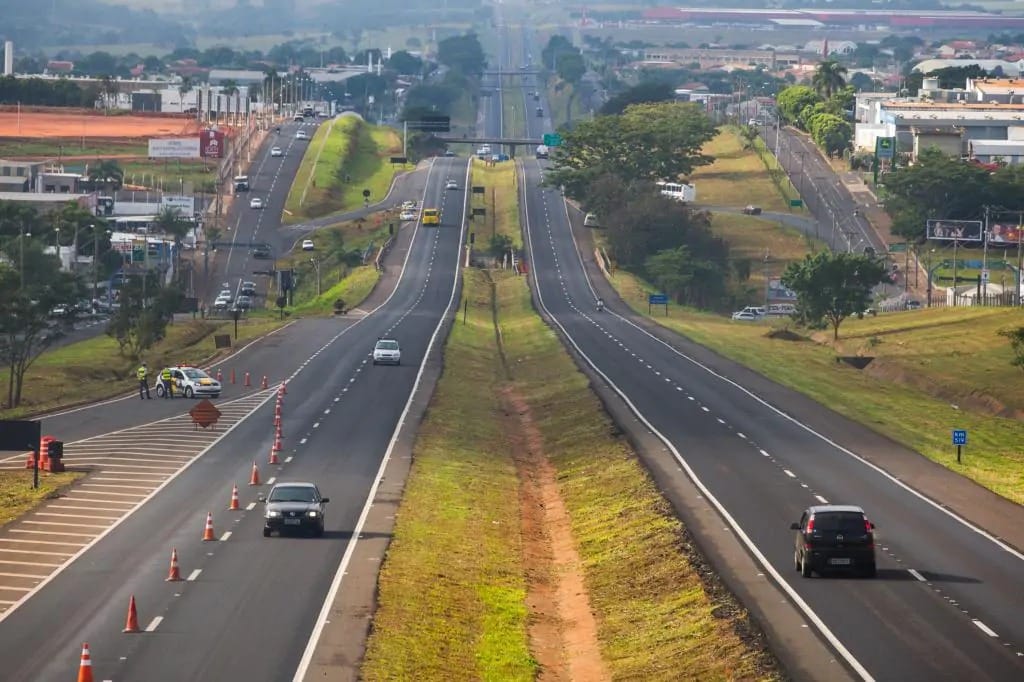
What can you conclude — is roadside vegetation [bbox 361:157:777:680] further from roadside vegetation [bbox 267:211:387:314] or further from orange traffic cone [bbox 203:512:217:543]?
roadside vegetation [bbox 267:211:387:314]

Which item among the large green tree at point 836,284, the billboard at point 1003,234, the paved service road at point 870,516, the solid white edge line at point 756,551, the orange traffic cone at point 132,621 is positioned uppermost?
the billboard at point 1003,234

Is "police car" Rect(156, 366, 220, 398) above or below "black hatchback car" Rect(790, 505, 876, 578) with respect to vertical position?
below

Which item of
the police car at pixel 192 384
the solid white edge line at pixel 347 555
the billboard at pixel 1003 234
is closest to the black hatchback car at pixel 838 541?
the solid white edge line at pixel 347 555

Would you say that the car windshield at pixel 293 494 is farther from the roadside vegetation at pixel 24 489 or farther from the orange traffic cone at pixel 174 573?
the roadside vegetation at pixel 24 489

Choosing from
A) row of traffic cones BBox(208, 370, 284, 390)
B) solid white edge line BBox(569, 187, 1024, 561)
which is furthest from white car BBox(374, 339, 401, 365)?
solid white edge line BBox(569, 187, 1024, 561)

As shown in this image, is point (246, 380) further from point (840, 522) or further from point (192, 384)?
point (840, 522)

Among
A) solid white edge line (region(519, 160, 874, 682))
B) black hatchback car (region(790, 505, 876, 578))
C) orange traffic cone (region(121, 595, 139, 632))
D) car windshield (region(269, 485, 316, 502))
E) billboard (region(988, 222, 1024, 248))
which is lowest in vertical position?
orange traffic cone (region(121, 595, 139, 632))

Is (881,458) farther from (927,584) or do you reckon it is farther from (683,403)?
(927,584)
